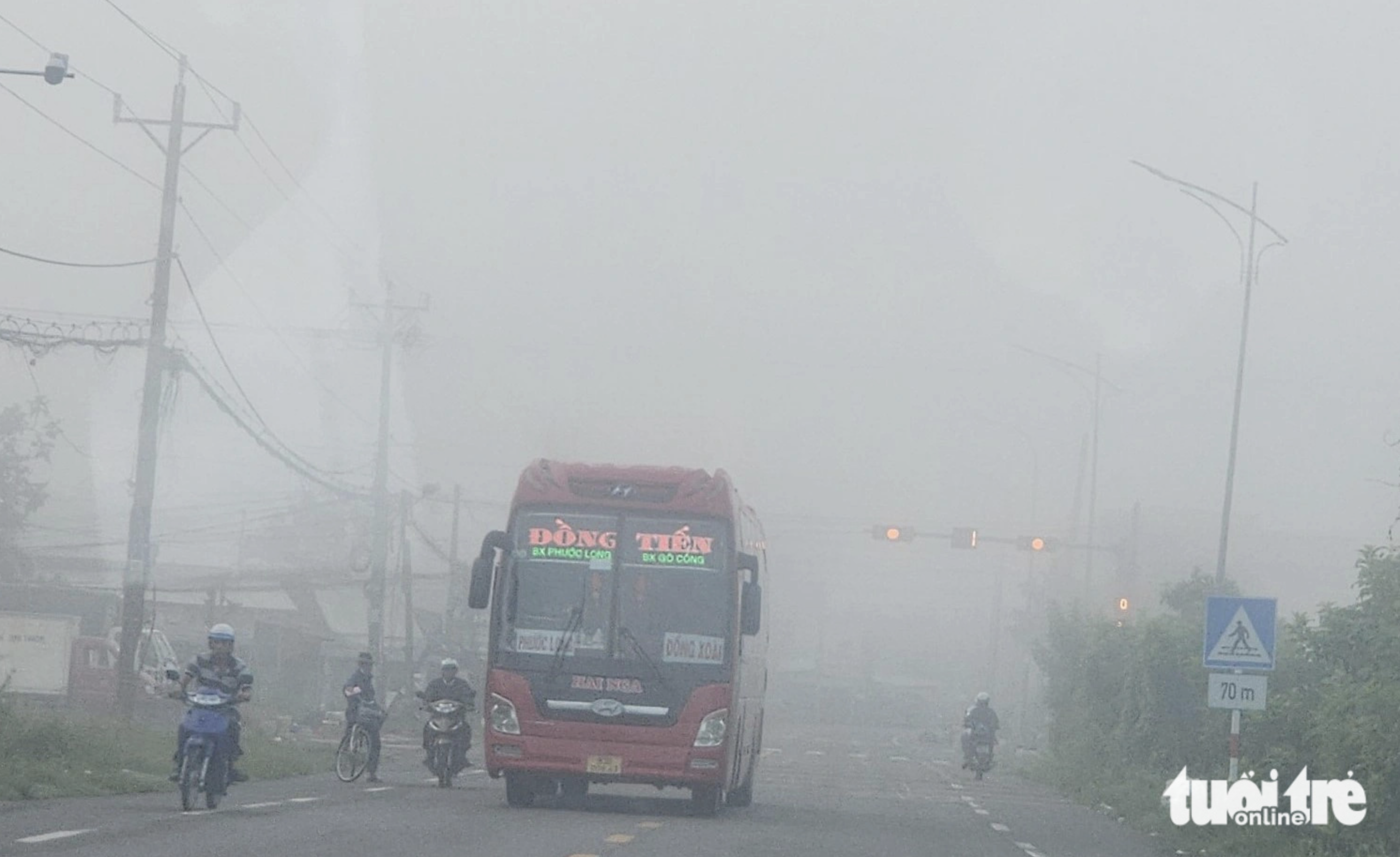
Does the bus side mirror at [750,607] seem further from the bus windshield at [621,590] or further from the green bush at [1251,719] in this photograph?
the green bush at [1251,719]

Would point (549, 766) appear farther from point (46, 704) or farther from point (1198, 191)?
point (46, 704)

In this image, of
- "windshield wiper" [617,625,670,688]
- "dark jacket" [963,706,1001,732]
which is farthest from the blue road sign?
"dark jacket" [963,706,1001,732]

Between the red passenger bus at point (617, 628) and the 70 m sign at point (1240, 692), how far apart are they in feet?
19.3

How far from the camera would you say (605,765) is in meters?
20.4

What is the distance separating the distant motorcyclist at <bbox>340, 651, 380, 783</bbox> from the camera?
1008 inches

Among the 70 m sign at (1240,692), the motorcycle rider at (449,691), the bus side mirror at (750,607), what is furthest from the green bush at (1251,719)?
the motorcycle rider at (449,691)

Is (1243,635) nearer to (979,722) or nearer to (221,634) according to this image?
(221,634)

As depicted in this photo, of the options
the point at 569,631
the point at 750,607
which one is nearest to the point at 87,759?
the point at 569,631

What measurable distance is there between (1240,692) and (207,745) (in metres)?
11.8

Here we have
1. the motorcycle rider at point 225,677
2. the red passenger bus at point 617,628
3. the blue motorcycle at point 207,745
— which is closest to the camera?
the blue motorcycle at point 207,745

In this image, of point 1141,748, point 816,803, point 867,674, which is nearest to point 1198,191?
point 1141,748

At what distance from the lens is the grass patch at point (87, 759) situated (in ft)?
64.4

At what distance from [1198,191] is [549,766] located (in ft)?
61.6

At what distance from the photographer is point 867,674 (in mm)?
133625
